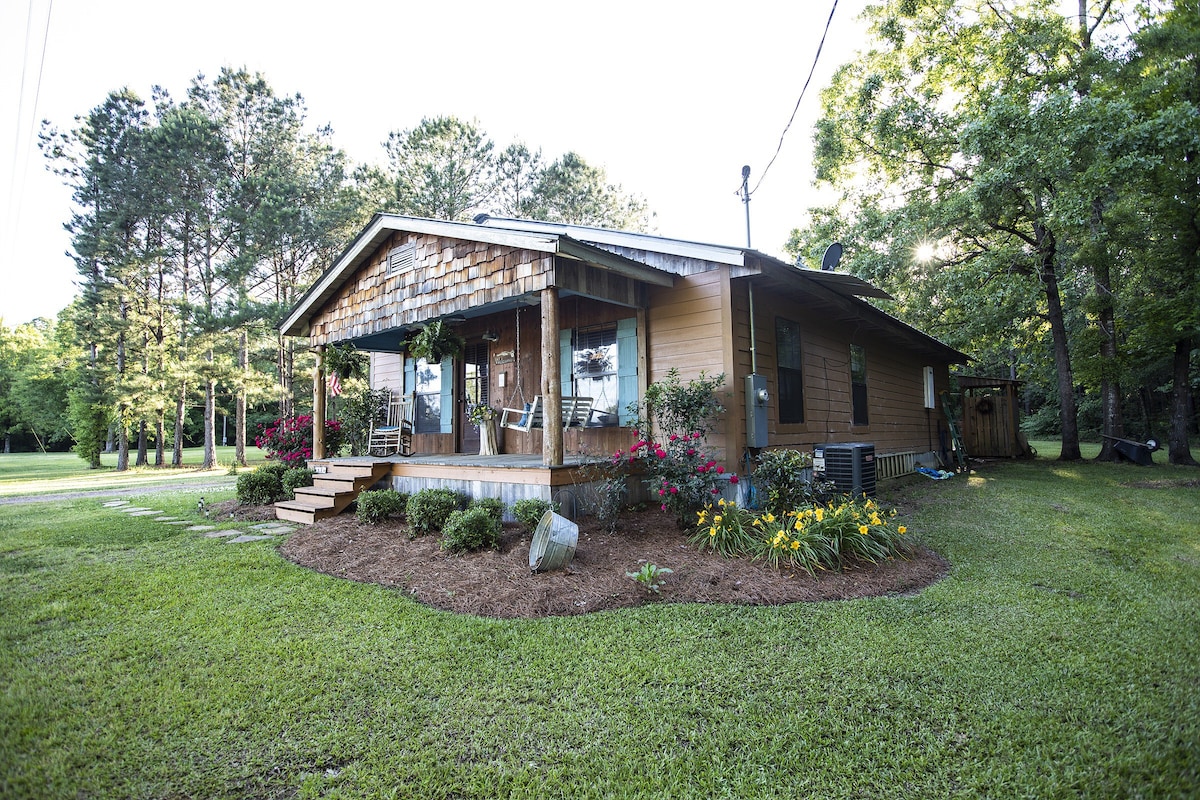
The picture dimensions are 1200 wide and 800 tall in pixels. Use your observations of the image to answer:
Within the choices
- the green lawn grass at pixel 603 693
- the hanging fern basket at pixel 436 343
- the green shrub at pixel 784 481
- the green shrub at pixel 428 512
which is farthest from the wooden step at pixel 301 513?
the green shrub at pixel 784 481

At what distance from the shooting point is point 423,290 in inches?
261

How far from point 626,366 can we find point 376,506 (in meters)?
3.35

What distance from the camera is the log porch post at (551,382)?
5.16m

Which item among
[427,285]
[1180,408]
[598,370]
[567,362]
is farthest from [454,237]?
[1180,408]

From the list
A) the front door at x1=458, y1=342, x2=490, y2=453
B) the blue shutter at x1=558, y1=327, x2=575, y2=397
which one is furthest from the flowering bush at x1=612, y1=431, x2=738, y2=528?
the front door at x1=458, y1=342, x2=490, y2=453

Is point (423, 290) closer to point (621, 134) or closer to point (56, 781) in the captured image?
point (56, 781)

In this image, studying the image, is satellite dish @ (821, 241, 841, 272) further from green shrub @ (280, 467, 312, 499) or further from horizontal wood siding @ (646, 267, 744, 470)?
green shrub @ (280, 467, 312, 499)

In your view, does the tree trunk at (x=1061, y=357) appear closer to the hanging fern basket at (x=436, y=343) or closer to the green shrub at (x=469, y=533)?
the hanging fern basket at (x=436, y=343)

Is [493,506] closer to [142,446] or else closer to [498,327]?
[498,327]

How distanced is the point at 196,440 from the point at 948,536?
1607 inches

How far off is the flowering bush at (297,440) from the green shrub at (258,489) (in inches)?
55.5

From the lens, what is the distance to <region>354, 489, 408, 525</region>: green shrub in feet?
19.2

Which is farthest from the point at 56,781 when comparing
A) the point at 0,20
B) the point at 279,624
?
the point at 0,20

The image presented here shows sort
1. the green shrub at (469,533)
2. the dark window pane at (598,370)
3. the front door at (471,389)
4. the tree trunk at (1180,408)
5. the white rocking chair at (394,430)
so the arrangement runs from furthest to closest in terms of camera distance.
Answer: the tree trunk at (1180,408) → the front door at (471,389) → the white rocking chair at (394,430) → the dark window pane at (598,370) → the green shrub at (469,533)
